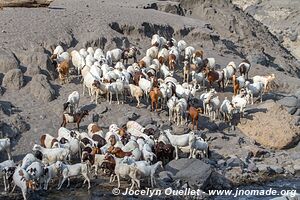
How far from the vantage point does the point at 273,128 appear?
2288 cm

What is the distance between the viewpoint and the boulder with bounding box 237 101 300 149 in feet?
74.0

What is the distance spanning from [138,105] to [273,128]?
501 cm

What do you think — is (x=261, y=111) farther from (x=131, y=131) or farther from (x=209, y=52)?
(x=209, y=52)

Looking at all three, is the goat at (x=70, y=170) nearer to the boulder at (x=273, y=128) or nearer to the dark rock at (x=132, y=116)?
the dark rock at (x=132, y=116)

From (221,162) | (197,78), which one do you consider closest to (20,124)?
(221,162)

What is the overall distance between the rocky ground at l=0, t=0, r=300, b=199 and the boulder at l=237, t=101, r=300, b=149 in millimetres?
36

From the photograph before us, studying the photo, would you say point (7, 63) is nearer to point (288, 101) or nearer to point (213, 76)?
point (213, 76)

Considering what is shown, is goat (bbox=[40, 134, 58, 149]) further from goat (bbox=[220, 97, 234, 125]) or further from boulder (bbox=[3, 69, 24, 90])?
goat (bbox=[220, 97, 234, 125])

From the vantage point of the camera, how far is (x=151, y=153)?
18.7 m

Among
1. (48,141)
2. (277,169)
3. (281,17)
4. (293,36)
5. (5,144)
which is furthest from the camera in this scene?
(281,17)

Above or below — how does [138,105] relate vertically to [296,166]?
above

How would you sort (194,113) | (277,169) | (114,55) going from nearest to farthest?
(277,169), (194,113), (114,55)

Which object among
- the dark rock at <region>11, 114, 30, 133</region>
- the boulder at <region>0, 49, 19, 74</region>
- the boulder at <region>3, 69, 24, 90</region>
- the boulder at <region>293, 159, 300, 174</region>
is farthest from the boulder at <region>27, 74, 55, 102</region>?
the boulder at <region>293, 159, 300, 174</region>

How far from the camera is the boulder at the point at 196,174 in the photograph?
58.7 ft
